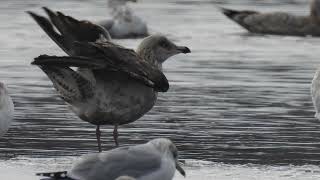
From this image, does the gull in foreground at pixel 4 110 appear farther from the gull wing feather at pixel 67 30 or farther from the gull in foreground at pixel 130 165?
the gull in foreground at pixel 130 165

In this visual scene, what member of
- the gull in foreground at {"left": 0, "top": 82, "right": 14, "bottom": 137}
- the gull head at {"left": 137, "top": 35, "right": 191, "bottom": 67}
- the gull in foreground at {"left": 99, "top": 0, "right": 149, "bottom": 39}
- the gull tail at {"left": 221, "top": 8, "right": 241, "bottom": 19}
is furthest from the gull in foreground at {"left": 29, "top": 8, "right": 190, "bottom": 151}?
the gull tail at {"left": 221, "top": 8, "right": 241, "bottom": 19}

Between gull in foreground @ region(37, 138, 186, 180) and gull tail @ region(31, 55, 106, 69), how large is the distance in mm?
1583

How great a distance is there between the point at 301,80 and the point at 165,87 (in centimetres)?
720

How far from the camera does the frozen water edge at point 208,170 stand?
33.0 ft

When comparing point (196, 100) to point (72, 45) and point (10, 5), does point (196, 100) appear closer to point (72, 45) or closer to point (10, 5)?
point (72, 45)

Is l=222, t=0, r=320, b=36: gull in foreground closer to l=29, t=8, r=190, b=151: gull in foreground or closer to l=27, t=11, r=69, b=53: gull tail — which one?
l=29, t=8, r=190, b=151: gull in foreground

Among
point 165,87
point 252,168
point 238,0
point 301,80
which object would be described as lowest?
point 238,0

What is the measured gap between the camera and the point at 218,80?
17.4 metres

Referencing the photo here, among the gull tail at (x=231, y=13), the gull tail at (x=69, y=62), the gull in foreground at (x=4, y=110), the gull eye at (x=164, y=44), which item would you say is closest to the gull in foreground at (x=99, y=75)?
the gull tail at (x=69, y=62)

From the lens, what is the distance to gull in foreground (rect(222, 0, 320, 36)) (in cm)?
2653

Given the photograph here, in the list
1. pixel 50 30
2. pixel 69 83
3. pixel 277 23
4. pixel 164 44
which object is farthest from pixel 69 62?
pixel 277 23

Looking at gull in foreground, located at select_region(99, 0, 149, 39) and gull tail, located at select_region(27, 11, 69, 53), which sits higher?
gull tail, located at select_region(27, 11, 69, 53)

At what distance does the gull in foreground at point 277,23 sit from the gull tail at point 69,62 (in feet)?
54.2

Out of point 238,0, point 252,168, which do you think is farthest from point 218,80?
point 238,0
